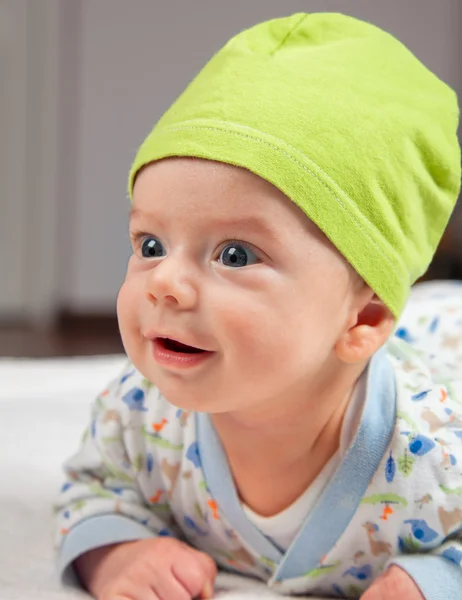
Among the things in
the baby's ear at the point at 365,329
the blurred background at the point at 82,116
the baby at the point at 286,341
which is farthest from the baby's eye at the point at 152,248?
the blurred background at the point at 82,116

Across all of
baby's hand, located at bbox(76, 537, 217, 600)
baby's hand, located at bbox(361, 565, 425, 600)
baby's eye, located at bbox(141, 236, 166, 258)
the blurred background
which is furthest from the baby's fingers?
the blurred background

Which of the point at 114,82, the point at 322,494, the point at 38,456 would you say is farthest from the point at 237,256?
the point at 114,82

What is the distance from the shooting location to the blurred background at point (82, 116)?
121 inches

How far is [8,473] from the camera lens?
40.8 inches

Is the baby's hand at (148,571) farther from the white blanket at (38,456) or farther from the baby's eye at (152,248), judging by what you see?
the baby's eye at (152,248)

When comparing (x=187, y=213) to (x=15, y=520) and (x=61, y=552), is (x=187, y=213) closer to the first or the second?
(x=61, y=552)

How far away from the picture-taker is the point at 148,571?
73 cm

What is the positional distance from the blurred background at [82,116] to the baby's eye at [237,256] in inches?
95.0

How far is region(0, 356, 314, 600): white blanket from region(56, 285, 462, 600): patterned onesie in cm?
4

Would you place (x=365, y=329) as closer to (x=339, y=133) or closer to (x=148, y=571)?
(x=339, y=133)

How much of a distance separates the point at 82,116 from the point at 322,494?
2569 millimetres

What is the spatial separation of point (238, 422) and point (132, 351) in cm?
12

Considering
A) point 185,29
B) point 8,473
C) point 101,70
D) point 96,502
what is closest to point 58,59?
point 101,70

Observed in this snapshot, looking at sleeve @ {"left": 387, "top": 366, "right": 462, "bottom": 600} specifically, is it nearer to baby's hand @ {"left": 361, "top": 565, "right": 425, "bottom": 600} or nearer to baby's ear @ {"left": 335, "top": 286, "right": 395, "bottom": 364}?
baby's hand @ {"left": 361, "top": 565, "right": 425, "bottom": 600}
